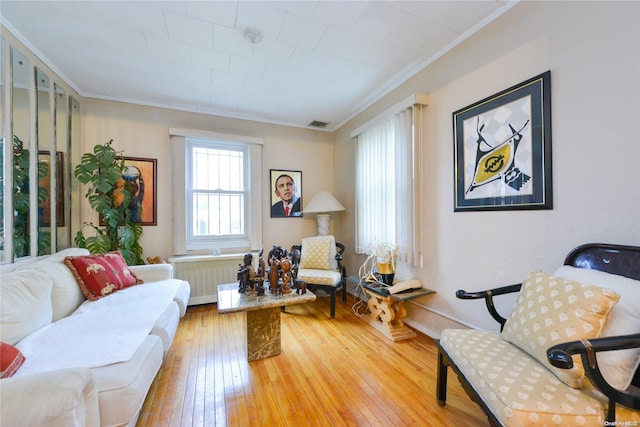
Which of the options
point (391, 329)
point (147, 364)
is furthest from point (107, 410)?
point (391, 329)

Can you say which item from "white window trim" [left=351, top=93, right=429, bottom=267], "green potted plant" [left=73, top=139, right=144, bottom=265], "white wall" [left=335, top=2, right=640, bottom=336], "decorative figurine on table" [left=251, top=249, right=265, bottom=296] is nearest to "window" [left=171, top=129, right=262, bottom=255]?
"green potted plant" [left=73, top=139, right=144, bottom=265]

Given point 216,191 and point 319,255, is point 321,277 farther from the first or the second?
point 216,191

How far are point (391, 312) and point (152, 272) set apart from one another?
246 centimetres

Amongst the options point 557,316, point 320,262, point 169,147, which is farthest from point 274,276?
point 169,147

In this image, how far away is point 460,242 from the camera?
7.06ft

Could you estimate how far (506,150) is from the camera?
1804 mm

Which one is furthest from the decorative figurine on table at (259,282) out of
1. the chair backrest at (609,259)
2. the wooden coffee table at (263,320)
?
the chair backrest at (609,259)

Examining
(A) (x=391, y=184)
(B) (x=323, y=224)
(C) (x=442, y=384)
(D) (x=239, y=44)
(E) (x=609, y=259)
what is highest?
(D) (x=239, y=44)

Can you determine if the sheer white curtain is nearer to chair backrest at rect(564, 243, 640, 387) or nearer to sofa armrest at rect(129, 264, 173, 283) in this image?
chair backrest at rect(564, 243, 640, 387)

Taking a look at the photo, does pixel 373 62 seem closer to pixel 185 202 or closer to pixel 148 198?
pixel 185 202

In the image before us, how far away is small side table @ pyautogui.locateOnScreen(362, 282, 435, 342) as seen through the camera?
2354 mm

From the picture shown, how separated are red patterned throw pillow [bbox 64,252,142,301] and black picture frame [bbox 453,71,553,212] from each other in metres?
3.07

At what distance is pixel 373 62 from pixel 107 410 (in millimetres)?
3067

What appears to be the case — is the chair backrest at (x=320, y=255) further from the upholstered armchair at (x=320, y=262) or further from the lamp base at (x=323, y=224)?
the lamp base at (x=323, y=224)
